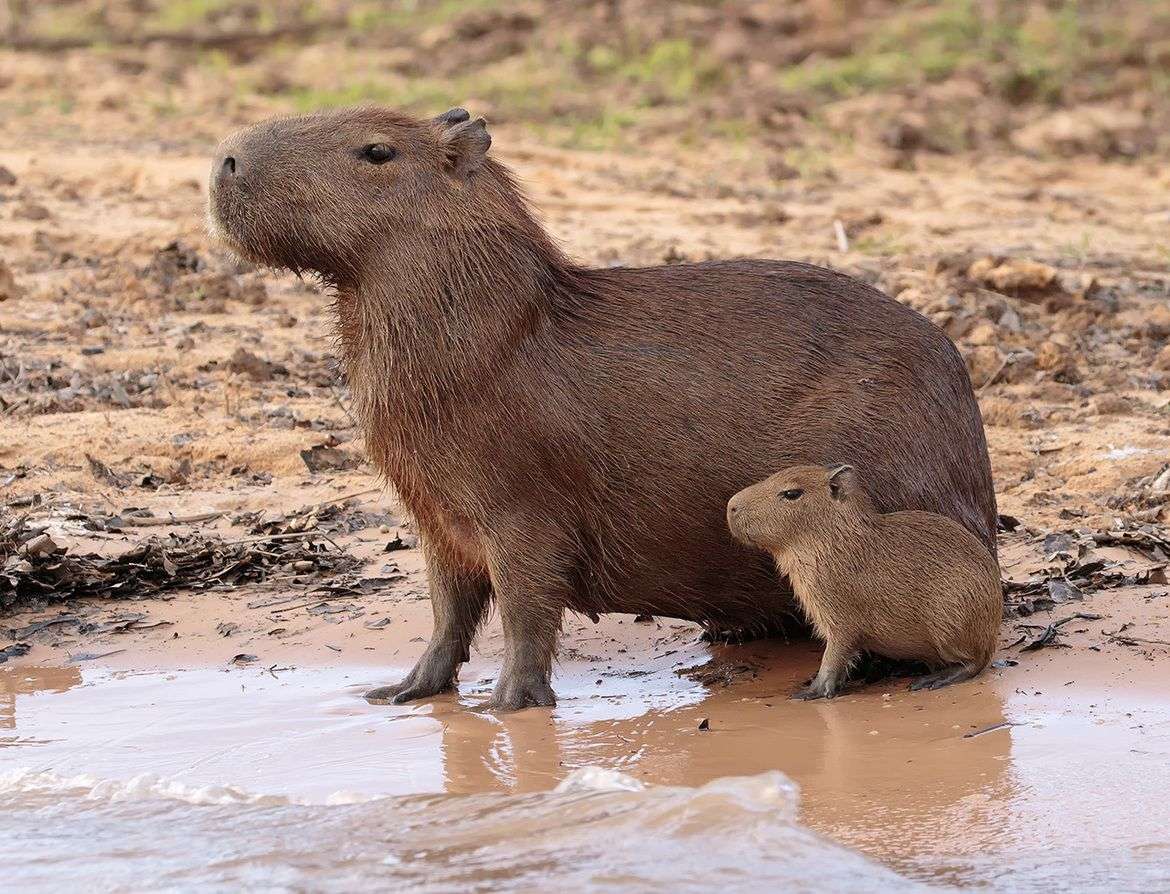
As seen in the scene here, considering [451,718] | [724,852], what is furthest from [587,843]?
[451,718]

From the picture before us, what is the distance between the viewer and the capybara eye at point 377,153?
4953 mm

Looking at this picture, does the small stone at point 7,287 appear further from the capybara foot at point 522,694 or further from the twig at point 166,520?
the capybara foot at point 522,694

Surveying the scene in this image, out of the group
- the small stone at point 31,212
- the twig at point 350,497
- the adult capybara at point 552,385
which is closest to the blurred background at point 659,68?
the small stone at point 31,212

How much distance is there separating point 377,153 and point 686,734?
1.72 m

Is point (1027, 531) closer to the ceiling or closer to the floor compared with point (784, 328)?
closer to the floor

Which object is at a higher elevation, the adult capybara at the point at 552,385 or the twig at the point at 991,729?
the adult capybara at the point at 552,385

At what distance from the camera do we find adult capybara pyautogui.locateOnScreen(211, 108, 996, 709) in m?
4.93

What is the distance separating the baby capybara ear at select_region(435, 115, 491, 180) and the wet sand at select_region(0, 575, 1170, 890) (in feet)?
4.81

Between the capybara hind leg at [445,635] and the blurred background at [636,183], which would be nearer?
the capybara hind leg at [445,635]

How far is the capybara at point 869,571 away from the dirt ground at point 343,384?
0.20 meters

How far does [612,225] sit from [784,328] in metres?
5.91

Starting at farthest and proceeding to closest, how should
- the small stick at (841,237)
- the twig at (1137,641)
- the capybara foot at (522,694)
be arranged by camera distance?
the small stick at (841,237) < the twig at (1137,641) < the capybara foot at (522,694)

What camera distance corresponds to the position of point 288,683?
18.1 feet

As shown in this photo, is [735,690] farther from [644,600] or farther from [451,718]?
[451,718]
